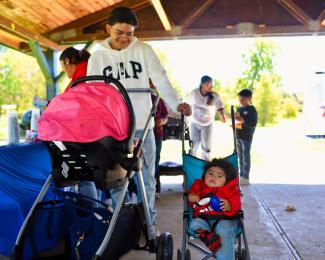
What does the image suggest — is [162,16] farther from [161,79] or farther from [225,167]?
[225,167]

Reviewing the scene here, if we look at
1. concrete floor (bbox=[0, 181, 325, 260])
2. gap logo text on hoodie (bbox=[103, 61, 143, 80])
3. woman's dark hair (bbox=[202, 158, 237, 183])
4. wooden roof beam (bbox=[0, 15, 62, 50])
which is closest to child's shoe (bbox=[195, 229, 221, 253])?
woman's dark hair (bbox=[202, 158, 237, 183])

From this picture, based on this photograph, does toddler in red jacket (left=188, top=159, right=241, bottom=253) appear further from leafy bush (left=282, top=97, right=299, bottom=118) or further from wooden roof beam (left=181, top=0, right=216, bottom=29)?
leafy bush (left=282, top=97, right=299, bottom=118)

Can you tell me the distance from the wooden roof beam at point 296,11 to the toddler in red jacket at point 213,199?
524 cm

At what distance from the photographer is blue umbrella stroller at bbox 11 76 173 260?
1991 mm

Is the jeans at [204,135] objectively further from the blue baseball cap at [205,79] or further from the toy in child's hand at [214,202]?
the toy in child's hand at [214,202]

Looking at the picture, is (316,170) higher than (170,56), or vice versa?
(170,56)

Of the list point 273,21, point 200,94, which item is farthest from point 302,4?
point 200,94

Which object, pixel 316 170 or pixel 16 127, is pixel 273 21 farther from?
pixel 16 127

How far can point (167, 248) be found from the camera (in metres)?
2.25

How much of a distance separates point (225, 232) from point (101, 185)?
815 mm

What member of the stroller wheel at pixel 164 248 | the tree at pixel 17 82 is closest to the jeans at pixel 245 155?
Result: the stroller wheel at pixel 164 248

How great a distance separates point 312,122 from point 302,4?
15.2 ft

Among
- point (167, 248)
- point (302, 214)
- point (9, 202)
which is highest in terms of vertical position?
point (9, 202)

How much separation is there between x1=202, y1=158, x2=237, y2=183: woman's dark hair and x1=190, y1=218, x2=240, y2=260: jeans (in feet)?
0.97
